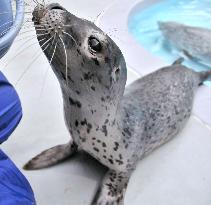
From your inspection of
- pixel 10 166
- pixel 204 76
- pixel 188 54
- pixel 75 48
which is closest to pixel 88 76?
pixel 75 48

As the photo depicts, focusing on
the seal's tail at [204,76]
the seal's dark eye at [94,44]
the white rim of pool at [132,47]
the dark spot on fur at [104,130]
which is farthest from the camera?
the seal's tail at [204,76]

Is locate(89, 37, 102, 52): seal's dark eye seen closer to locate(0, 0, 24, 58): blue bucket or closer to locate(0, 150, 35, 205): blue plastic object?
locate(0, 0, 24, 58): blue bucket

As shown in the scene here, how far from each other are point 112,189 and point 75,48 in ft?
2.19

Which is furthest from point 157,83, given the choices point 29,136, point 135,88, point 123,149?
point 29,136

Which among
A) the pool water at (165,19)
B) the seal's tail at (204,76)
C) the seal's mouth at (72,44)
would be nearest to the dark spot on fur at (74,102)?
the seal's mouth at (72,44)

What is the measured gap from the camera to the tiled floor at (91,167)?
1.77m

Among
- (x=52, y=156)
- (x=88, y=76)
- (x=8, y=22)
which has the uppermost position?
(x=8, y=22)

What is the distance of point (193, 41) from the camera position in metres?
3.10

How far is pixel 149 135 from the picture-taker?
6.12 ft

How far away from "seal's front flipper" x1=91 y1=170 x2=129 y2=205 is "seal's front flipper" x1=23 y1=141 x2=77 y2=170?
0.77 feet

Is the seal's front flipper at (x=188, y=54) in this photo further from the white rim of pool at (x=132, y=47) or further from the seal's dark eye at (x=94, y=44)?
the seal's dark eye at (x=94, y=44)

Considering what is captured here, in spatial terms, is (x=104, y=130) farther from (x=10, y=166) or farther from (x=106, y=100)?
(x=10, y=166)

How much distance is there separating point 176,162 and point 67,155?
1.68 feet

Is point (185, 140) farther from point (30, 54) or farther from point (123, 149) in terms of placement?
point (30, 54)
